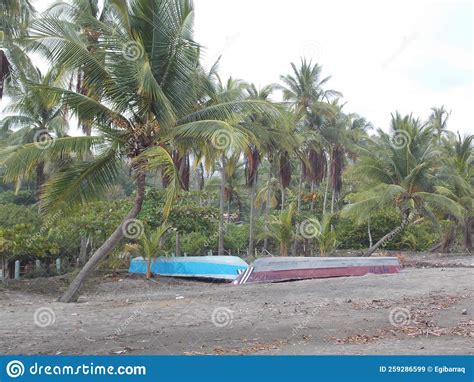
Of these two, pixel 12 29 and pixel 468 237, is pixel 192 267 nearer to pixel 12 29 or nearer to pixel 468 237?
pixel 12 29

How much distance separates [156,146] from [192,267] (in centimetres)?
881

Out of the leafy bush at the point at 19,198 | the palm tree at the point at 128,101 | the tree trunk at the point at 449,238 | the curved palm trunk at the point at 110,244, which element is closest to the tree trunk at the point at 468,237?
the tree trunk at the point at 449,238

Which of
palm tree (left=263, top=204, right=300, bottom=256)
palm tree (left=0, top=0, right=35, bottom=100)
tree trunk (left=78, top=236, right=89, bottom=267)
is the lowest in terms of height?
tree trunk (left=78, top=236, right=89, bottom=267)

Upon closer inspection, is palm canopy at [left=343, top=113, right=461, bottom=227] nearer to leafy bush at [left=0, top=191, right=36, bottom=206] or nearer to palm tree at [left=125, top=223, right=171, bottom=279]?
palm tree at [left=125, top=223, right=171, bottom=279]

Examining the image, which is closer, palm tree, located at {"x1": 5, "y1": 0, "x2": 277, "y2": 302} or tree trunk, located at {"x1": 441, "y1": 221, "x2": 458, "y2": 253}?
palm tree, located at {"x1": 5, "y1": 0, "x2": 277, "y2": 302}

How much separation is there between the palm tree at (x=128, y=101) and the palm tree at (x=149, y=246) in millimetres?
5044

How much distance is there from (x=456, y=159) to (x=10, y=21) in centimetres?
2564

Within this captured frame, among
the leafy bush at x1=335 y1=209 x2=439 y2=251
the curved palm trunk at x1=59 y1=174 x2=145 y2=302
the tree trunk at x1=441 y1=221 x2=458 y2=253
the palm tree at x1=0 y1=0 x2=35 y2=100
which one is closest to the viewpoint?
the curved palm trunk at x1=59 y1=174 x2=145 y2=302

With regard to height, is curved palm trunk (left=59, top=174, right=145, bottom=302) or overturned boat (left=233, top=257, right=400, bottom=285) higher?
curved palm trunk (left=59, top=174, right=145, bottom=302)

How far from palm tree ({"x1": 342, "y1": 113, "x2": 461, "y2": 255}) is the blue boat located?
25.4 feet

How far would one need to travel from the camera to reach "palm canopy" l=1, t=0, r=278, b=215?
11.7 meters

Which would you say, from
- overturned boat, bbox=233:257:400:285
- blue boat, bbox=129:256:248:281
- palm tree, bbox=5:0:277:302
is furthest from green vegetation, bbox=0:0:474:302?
overturned boat, bbox=233:257:400:285

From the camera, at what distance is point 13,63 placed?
63.4 feet

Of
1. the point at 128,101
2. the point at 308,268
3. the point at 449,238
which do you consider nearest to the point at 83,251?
the point at 308,268
